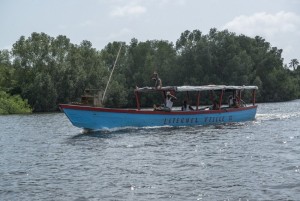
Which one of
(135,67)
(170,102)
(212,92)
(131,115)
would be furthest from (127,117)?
(135,67)

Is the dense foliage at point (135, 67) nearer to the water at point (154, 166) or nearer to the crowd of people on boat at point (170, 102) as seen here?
the crowd of people on boat at point (170, 102)

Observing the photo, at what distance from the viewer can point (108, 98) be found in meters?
90.6

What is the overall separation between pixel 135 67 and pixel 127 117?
87902 millimetres

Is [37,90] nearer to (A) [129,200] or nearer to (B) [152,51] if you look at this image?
(B) [152,51]

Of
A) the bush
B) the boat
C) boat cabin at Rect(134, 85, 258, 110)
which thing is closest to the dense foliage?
the bush

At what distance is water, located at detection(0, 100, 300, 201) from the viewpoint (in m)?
15.8

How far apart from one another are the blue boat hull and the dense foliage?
5041 cm

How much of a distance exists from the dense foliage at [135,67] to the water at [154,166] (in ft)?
185

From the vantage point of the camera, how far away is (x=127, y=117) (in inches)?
1348

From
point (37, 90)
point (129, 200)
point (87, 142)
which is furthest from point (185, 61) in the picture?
point (129, 200)

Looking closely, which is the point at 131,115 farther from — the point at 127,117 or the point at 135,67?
the point at 135,67

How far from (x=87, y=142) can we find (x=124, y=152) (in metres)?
5.47

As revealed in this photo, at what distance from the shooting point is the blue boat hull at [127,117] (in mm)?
33250

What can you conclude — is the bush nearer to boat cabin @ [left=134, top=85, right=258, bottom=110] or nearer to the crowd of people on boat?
boat cabin @ [left=134, top=85, right=258, bottom=110]
